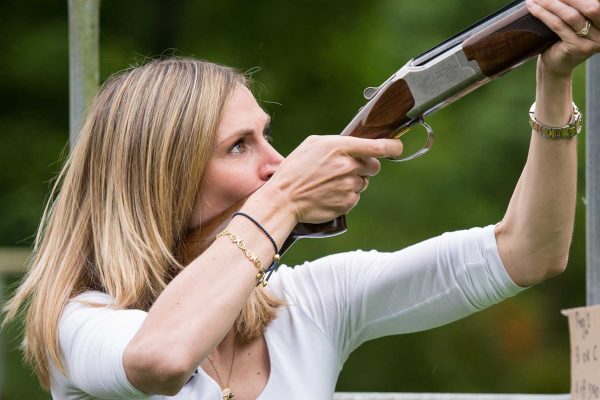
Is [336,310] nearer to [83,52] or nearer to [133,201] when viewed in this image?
[133,201]

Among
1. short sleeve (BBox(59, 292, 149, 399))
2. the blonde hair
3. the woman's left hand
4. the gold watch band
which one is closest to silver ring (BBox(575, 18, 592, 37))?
the woman's left hand

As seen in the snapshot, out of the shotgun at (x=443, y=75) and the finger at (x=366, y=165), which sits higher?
the shotgun at (x=443, y=75)

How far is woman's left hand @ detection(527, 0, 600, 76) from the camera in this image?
2195 millimetres

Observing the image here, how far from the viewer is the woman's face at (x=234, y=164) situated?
2.67 metres

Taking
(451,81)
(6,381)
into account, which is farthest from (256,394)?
(6,381)

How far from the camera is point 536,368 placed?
8.91m

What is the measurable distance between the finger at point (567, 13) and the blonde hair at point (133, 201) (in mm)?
863

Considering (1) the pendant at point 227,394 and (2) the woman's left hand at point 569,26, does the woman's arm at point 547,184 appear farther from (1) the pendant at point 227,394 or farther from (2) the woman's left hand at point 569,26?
(1) the pendant at point 227,394

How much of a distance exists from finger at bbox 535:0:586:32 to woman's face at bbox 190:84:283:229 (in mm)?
776

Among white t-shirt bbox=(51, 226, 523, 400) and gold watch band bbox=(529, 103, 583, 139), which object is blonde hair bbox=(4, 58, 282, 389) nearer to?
white t-shirt bbox=(51, 226, 523, 400)

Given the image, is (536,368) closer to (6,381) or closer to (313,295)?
(6,381)

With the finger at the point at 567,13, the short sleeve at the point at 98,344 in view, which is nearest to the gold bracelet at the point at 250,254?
the short sleeve at the point at 98,344

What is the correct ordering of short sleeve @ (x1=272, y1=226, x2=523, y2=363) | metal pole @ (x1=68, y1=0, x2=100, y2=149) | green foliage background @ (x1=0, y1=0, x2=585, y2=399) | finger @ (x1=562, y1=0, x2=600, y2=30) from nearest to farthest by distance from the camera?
finger @ (x1=562, y1=0, x2=600, y2=30), short sleeve @ (x1=272, y1=226, x2=523, y2=363), metal pole @ (x1=68, y1=0, x2=100, y2=149), green foliage background @ (x1=0, y1=0, x2=585, y2=399)

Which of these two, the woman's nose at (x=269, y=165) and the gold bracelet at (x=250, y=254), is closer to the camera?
the gold bracelet at (x=250, y=254)
